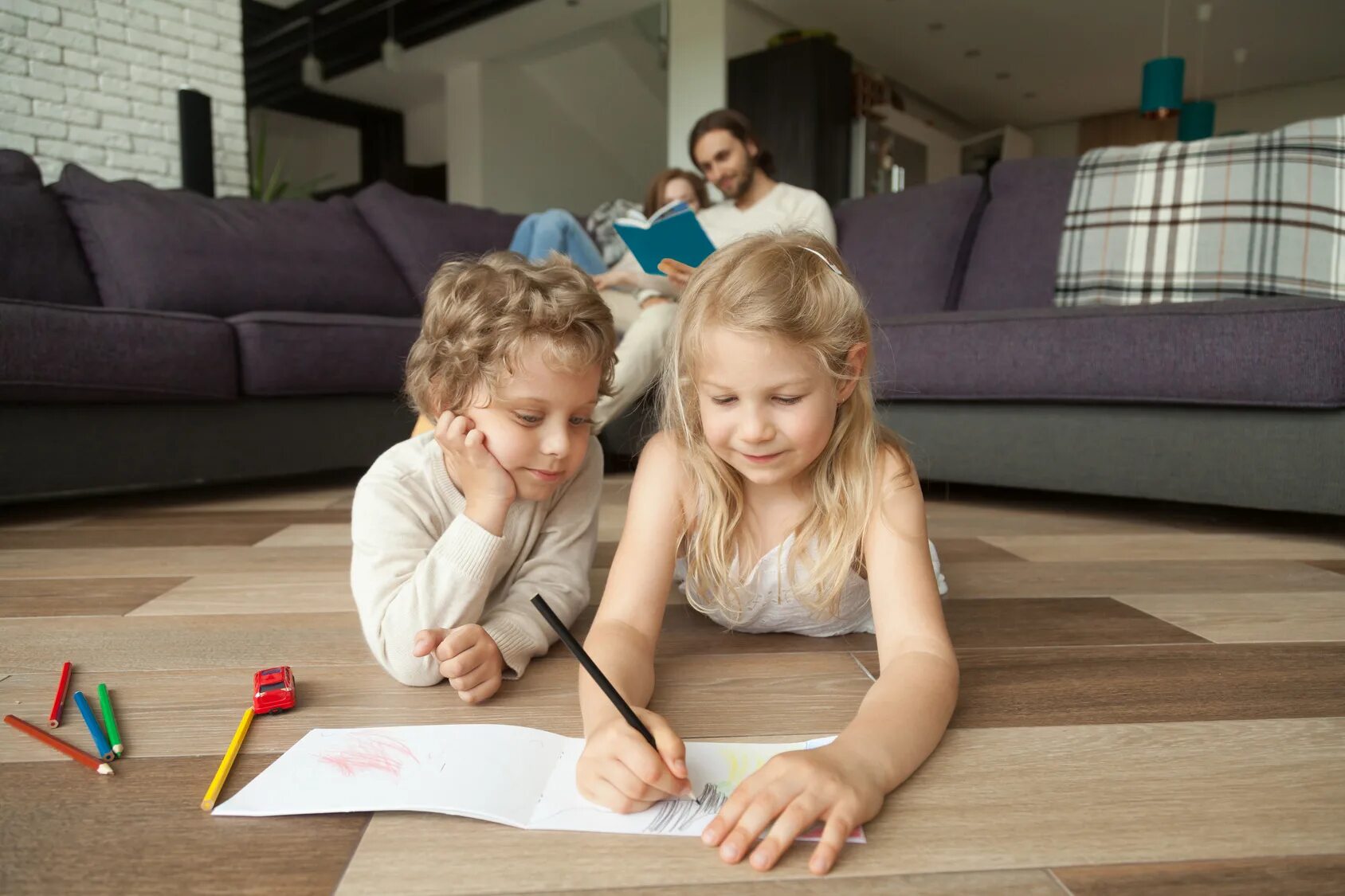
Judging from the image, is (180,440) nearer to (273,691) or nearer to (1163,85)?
(273,691)

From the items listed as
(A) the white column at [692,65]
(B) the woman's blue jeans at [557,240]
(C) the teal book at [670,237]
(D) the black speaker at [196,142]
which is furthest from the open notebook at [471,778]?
(A) the white column at [692,65]

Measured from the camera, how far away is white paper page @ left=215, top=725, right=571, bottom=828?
579 mm

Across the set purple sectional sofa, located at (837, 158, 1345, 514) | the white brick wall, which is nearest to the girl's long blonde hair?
purple sectional sofa, located at (837, 158, 1345, 514)

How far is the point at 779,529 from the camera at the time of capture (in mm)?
934

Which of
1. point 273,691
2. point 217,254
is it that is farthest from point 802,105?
point 273,691

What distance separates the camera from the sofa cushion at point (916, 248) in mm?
2484

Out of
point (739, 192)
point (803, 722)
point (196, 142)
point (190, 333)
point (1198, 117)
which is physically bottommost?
point (803, 722)

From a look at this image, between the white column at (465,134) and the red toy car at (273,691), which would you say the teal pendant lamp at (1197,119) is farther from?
the red toy car at (273,691)

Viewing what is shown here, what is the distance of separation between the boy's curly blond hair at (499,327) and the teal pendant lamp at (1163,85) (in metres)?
Result: 4.92

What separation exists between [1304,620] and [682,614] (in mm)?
792

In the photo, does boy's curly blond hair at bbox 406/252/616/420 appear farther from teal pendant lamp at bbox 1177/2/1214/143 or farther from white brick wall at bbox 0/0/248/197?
teal pendant lamp at bbox 1177/2/1214/143

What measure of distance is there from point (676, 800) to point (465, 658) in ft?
0.91

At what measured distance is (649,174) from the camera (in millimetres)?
7000

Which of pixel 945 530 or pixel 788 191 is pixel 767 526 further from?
pixel 788 191
